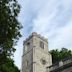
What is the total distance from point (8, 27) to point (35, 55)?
52103 millimetres

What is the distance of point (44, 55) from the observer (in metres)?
75.2

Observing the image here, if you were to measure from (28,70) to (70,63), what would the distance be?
119 ft

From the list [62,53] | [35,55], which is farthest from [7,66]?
[35,55]

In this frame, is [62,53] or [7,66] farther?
[62,53]

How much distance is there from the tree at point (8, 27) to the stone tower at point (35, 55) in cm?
4847

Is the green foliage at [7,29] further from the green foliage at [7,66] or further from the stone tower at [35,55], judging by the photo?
the stone tower at [35,55]

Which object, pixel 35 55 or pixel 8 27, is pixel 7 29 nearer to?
pixel 8 27

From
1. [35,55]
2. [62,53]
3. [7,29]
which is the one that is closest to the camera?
[7,29]

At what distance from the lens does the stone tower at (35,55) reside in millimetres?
71375

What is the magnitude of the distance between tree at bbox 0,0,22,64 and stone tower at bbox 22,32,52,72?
48.5 metres

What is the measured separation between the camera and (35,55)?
2869 inches

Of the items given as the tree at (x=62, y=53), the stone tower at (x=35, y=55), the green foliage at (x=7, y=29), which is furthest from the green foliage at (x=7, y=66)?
the stone tower at (x=35, y=55)

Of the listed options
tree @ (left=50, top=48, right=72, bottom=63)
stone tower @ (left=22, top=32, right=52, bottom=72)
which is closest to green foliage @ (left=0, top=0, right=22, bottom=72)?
tree @ (left=50, top=48, right=72, bottom=63)

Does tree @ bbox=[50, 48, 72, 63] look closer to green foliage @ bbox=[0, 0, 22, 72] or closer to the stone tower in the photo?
the stone tower
